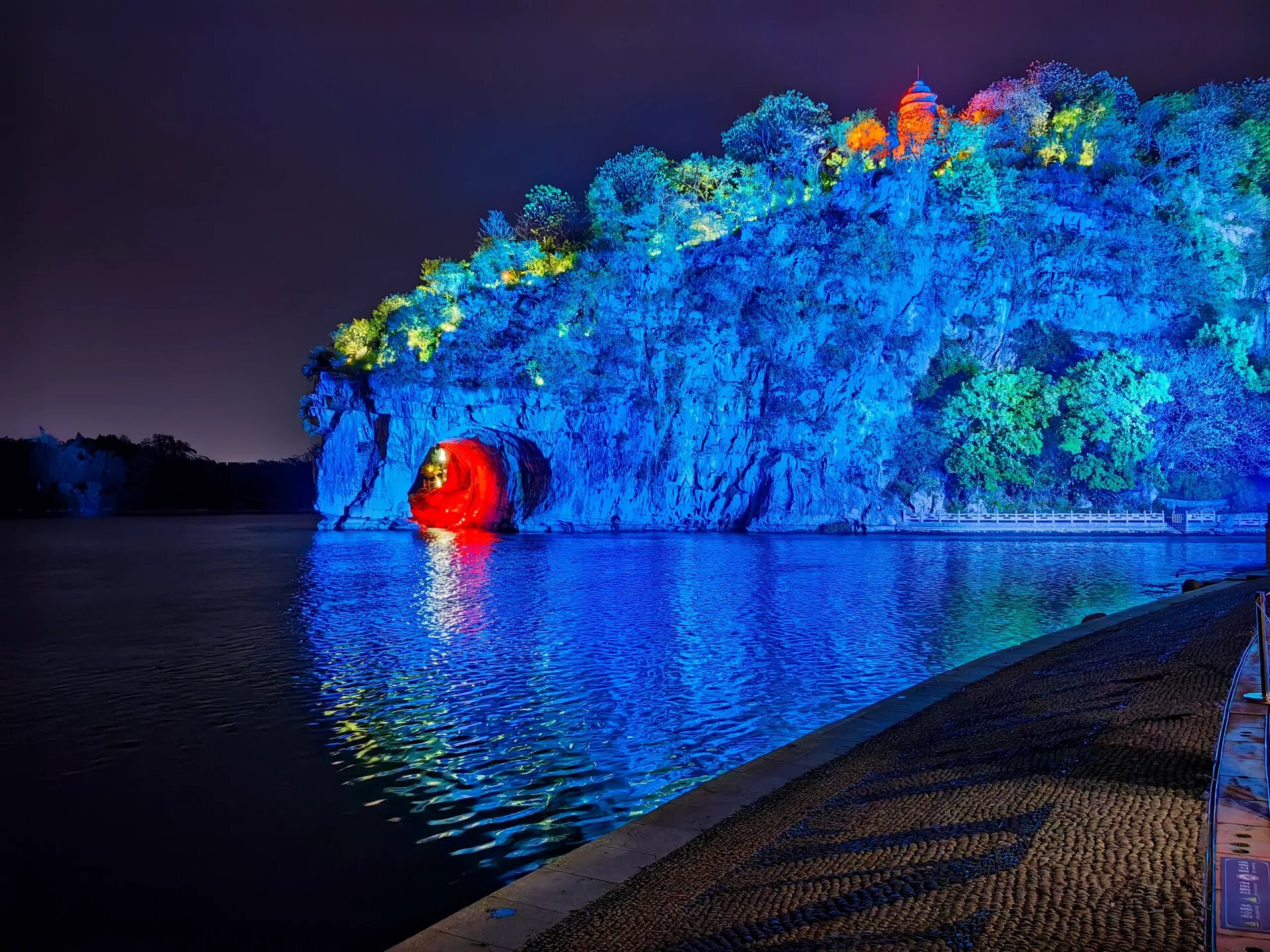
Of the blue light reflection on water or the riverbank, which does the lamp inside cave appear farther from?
the riverbank

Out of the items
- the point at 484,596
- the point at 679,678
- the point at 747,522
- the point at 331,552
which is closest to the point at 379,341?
the point at 331,552

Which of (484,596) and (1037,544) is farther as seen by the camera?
(1037,544)

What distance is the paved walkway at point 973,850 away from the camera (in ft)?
10.1

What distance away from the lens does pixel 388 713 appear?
32.7 feet

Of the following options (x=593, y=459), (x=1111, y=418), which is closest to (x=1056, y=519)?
(x=1111, y=418)

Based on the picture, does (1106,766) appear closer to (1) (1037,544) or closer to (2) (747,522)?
(1) (1037,544)

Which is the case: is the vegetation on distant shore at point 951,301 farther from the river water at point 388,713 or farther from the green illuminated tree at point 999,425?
the river water at point 388,713

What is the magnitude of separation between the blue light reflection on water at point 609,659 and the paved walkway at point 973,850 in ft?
5.92

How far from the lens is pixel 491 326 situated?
172 ft

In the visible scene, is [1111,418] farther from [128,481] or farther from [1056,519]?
[128,481]

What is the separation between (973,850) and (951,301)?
52.4 m

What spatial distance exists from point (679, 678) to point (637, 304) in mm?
42749

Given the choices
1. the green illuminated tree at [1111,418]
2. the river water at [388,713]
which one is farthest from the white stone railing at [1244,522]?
the river water at [388,713]

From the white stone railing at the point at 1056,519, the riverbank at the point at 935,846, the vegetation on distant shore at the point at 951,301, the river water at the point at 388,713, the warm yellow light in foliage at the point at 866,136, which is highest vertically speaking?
the warm yellow light in foliage at the point at 866,136
